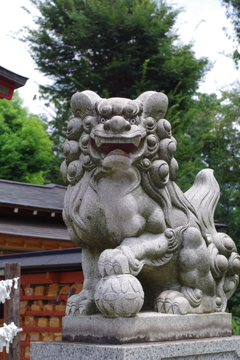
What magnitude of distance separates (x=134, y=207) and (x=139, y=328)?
2.23 feet

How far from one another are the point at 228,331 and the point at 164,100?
160 centimetres

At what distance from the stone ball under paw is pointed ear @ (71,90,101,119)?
3.38 ft

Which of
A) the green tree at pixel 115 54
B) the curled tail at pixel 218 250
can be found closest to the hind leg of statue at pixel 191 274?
the curled tail at pixel 218 250

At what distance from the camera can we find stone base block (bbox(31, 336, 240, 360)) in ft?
8.22

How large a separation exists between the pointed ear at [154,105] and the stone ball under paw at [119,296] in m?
1.02

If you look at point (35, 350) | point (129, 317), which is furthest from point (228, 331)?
point (35, 350)

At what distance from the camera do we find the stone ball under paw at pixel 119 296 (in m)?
2.55

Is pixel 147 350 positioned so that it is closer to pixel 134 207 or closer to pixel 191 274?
pixel 191 274

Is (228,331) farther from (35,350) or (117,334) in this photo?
(35,350)

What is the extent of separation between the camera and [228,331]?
3.25 m

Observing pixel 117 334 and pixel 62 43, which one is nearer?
pixel 117 334

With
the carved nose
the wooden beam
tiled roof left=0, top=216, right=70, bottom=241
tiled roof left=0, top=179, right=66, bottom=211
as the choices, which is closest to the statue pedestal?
the carved nose

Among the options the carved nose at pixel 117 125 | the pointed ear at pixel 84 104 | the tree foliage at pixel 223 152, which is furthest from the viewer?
the tree foliage at pixel 223 152

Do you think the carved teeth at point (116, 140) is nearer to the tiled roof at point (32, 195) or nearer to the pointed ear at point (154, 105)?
the pointed ear at point (154, 105)
